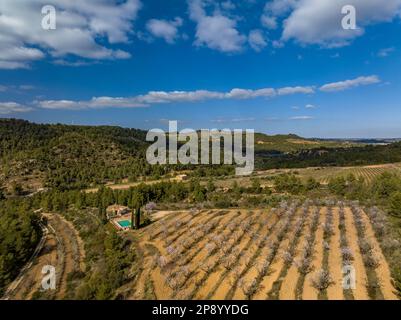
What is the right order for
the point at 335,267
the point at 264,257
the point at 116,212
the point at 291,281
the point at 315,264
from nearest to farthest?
the point at 291,281 → the point at 335,267 → the point at 315,264 → the point at 264,257 → the point at 116,212

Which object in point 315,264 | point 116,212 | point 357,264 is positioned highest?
point 357,264

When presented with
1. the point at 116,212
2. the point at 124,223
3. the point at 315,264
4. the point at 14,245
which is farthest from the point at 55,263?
the point at 315,264

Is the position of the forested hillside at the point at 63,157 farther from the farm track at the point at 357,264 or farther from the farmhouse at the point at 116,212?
the farm track at the point at 357,264

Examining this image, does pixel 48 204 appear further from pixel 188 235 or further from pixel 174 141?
pixel 174 141

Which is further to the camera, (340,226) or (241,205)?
(241,205)

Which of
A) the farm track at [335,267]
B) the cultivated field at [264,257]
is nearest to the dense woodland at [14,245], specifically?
the cultivated field at [264,257]

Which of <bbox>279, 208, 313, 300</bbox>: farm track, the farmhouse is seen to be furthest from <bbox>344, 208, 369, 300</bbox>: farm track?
the farmhouse

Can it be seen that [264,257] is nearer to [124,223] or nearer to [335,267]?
[335,267]
